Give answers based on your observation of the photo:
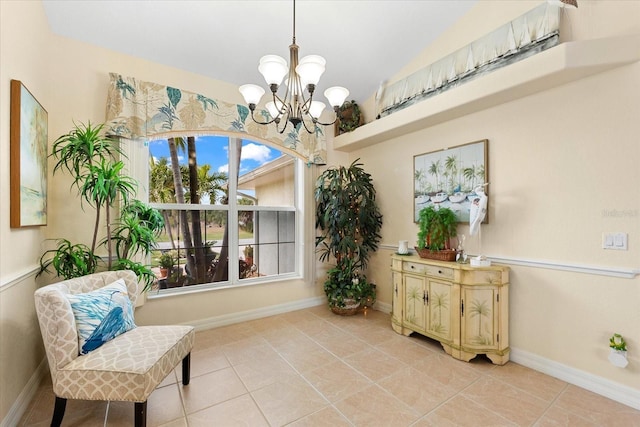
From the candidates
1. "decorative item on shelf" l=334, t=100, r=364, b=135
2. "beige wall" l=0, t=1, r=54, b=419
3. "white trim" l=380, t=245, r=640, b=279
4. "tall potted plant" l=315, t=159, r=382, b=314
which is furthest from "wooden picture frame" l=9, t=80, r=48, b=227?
"white trim" l=380, t=245, r=640, b=279

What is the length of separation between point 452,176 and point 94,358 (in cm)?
327

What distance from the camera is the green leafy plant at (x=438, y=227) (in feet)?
9.51

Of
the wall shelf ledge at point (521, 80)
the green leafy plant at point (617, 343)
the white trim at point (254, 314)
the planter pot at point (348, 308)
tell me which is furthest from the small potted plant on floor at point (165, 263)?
the green leafy plant at point (617, 343)

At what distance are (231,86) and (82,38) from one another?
1.37m

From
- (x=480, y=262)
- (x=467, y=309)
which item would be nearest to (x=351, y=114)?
(x=480, y=262)

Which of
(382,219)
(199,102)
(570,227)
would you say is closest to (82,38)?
(199,102)

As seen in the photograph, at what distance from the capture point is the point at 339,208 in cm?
361

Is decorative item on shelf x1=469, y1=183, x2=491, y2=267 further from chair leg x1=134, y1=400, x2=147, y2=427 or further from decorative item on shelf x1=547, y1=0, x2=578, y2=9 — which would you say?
chair leg x1=134, y1=400, x2=147, y2=427

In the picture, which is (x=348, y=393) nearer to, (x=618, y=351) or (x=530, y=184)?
(x=618, y=351)

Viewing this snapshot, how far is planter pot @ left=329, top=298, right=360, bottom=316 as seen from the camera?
12.0 feet

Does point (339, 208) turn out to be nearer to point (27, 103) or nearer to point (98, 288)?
point (98, 288)

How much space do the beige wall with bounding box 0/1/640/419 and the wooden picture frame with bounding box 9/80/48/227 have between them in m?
0.07

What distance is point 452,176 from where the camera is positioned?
3035 mm

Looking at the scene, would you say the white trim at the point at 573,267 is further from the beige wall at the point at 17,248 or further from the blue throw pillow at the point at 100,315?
the beige wall at the point at 17,248
